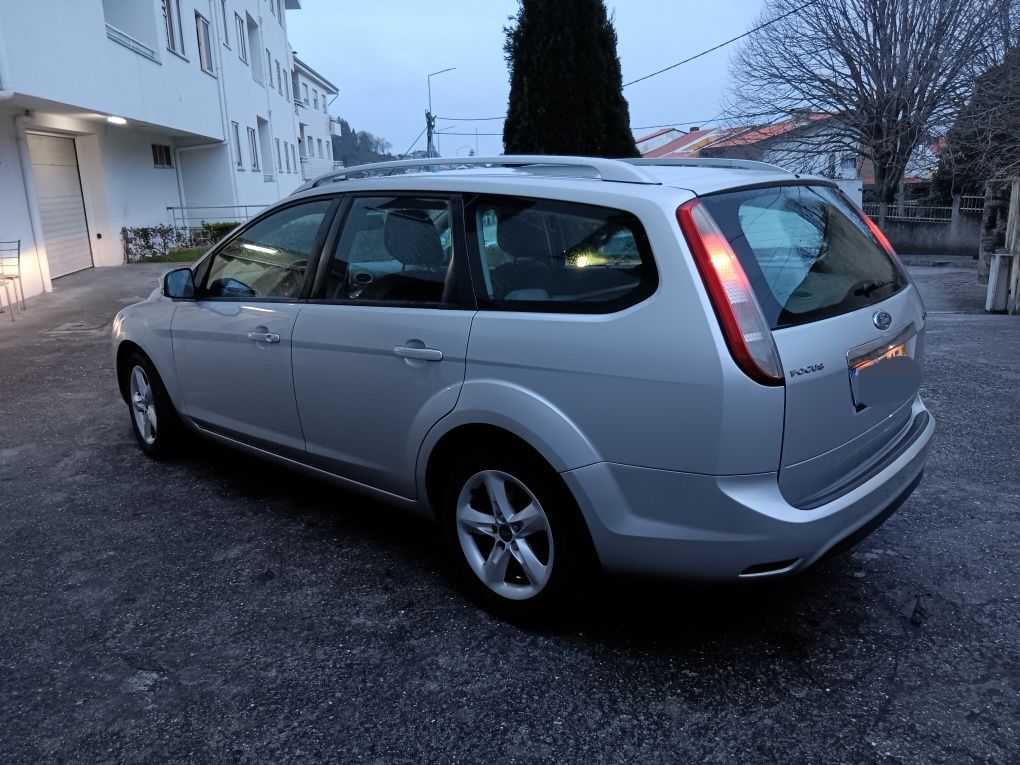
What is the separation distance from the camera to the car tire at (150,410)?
470 centimetres

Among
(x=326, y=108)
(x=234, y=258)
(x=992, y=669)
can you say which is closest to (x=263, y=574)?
(x=234, y=258)

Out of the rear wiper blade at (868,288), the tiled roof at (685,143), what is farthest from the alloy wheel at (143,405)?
the tiled roof at (685,143)

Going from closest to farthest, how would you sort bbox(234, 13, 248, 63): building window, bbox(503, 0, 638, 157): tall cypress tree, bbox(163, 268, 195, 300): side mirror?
bbox(163, 268, 195, 300): side mirror
bbox(503, 0, 638, 157): tall cypress tree
bbox(234, 13, 248, 63): building window

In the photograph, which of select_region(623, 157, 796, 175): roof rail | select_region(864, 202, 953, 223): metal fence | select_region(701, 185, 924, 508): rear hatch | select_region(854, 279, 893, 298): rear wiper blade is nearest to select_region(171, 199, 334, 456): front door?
select_region(623, 157, 796, 175): roof rail

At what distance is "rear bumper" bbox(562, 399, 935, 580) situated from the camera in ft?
7.91

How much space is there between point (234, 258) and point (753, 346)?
2923 millimetres

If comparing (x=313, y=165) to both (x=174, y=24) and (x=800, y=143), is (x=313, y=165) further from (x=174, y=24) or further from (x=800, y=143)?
(x=174, y=24)

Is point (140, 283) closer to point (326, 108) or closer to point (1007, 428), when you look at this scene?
point (1007, 428)

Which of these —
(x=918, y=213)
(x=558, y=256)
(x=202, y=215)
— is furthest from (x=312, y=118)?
(x=558, y=256)

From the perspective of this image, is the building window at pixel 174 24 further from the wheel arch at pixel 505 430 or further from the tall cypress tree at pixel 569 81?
the wheel arch at pixel 505 430

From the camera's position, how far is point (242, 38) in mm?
26531

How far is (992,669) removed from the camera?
2666 millimetres

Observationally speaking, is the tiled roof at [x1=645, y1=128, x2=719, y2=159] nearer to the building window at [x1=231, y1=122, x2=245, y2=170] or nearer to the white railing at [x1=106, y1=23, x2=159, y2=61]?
the building window at [x1=231, y1=122, x2=245, y2=170]

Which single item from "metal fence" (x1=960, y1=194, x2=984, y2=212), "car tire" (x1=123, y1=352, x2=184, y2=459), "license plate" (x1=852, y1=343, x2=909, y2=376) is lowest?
"car tire" (x1=123, y1=352, x2=184, y2=459)
